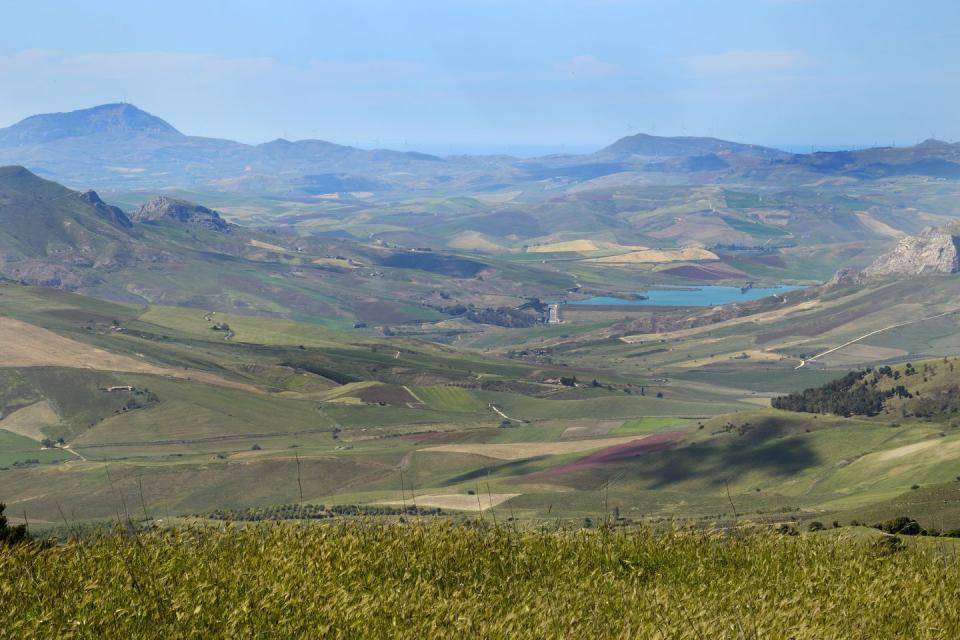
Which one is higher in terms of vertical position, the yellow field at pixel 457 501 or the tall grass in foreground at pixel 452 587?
the tall grass in foreground at pixel 452 587

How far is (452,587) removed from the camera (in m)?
17.1

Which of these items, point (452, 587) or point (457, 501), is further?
point (457, 501)

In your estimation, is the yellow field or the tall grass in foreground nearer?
the tall grass in foreground

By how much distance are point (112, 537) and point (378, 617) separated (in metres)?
6.33

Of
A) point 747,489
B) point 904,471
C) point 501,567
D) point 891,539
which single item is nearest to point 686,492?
point 747,489

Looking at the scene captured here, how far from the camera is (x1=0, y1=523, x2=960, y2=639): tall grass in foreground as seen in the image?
1380 centimetres

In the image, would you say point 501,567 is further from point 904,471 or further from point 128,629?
point 904,471

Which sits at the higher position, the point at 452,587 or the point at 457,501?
the point at 452,587

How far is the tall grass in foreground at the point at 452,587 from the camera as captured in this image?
1380cm

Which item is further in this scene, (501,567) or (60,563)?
(501,567)

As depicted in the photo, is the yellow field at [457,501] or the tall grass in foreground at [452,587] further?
the yellow field at [457,501]

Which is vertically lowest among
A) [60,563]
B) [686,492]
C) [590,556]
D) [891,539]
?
[686,492]

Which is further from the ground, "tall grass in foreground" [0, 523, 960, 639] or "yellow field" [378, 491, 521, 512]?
"tall grass in foreground" [0, 523, 960, 639]

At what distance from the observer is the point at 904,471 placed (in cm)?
15825
